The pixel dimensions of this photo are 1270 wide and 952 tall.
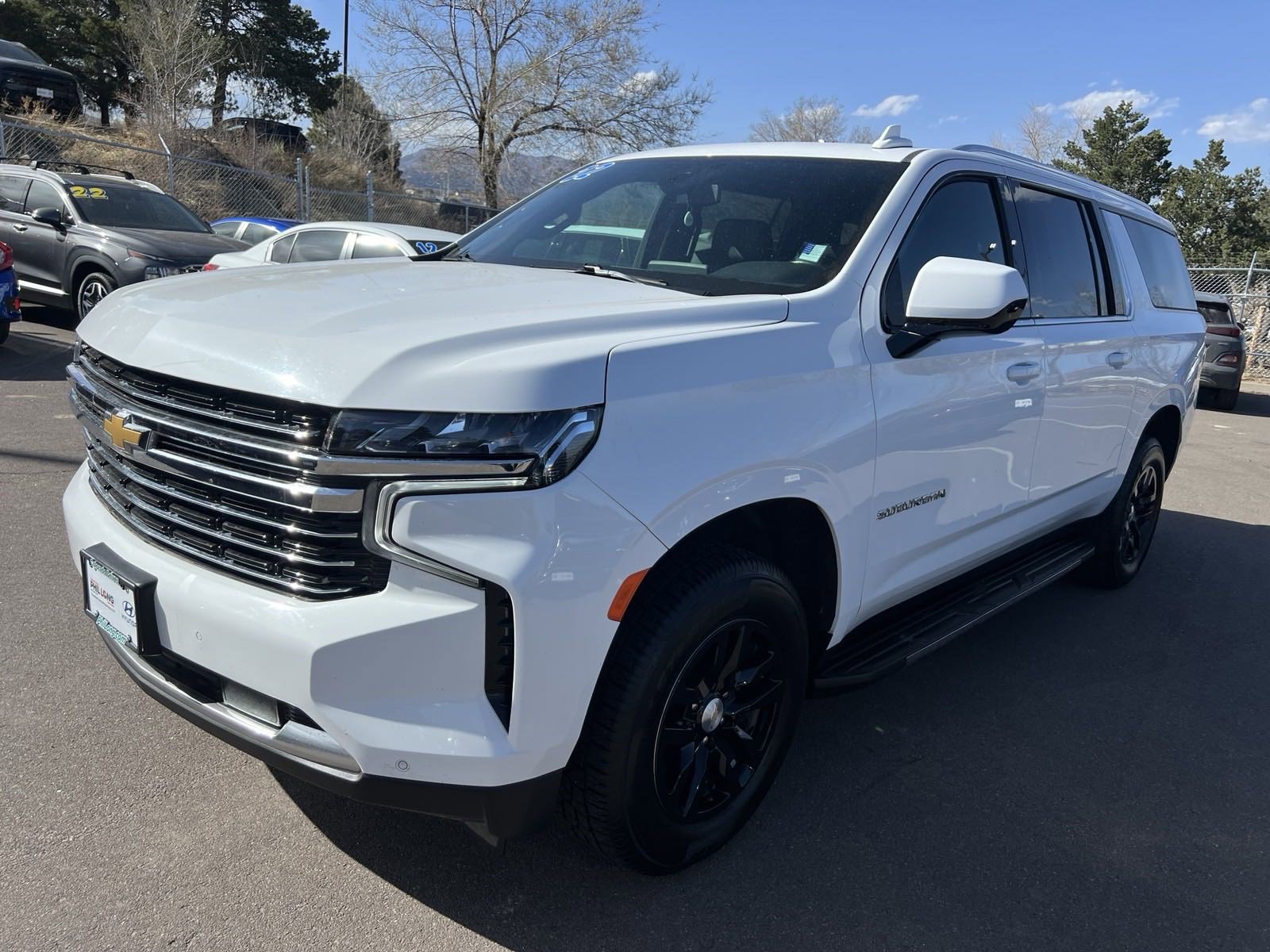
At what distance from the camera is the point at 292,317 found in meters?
2.27

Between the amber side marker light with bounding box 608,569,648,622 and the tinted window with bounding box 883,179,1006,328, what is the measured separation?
4.26ft

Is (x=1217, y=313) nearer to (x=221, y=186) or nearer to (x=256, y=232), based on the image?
(x=256, y=232)

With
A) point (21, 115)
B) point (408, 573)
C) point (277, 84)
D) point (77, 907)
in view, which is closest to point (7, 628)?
point (77, 907)

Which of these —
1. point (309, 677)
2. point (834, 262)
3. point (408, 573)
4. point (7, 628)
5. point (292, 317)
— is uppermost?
point (834, 262)

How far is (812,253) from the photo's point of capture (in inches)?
119

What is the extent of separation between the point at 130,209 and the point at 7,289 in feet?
8.40

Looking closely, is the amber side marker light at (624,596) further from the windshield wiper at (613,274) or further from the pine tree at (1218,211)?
the pine tree at (1218,211)

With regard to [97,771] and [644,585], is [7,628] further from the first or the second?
[644,585]

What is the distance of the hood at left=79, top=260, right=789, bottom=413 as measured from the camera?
201 centimetres

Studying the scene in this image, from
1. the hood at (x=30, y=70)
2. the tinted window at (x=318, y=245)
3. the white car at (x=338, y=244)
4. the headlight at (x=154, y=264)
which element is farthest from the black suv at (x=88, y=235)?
the hood at (x=30, y=70)

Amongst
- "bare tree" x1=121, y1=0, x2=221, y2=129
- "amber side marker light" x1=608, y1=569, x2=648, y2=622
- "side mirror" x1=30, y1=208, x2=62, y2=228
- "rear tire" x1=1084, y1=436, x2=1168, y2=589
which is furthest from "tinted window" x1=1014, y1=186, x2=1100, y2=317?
"bare tree" x1=121, y1=0, x2=221, y2=129

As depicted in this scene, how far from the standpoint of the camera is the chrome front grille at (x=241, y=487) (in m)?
2.00

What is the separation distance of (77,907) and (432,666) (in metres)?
1.16

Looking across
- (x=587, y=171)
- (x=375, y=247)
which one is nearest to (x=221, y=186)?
(x=375, y=247)
